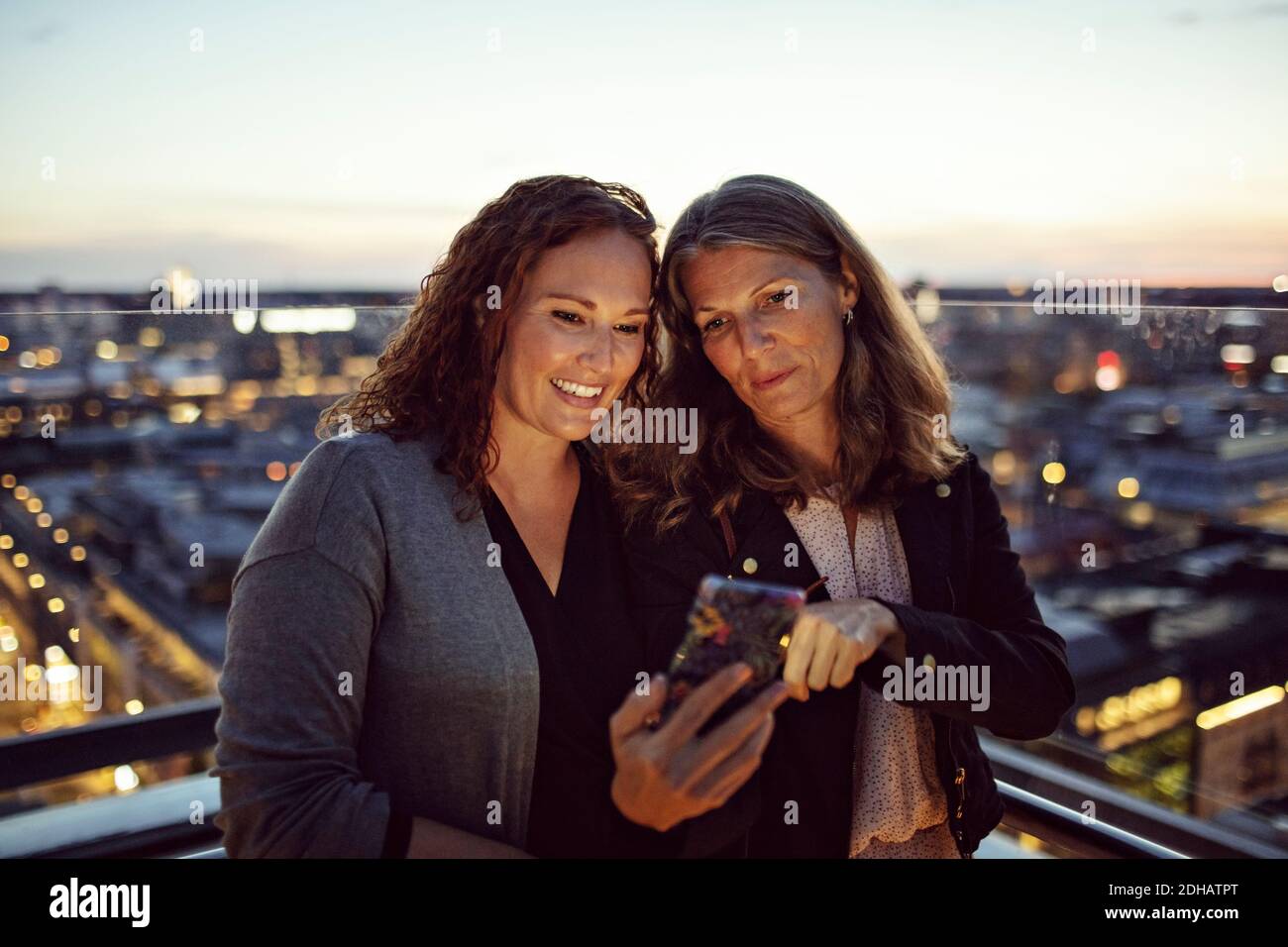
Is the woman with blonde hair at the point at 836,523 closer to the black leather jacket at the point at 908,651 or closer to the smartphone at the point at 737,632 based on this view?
the black leather jacket at the point at 908,651

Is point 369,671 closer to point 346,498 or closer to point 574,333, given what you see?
point 346,498

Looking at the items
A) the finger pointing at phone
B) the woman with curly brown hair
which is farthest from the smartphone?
the finger pointing at phone

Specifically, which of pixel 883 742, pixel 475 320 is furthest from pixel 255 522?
pixel 883 742

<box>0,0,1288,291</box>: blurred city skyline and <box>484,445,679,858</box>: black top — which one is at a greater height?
<box>0,0,1288,291</box>: blurred city skyline

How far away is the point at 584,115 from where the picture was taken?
2.35m

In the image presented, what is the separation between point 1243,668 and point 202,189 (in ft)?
13.3

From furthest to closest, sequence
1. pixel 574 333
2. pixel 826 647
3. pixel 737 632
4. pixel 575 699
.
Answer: pixel 574 333 → pixel 575 699 → pixel 826 647 → pixel 737 632

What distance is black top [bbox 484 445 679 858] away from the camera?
5.19 ft

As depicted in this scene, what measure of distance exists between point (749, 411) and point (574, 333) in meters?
0.55

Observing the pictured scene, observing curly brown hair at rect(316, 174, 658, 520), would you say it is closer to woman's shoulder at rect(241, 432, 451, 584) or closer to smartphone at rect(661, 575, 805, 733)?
woman's shoulder at rect(241, 432, 451, 584)

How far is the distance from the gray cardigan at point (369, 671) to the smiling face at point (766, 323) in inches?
26.9

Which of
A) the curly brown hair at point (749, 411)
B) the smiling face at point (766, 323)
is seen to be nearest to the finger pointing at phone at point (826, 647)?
the curly brown hair at point (749, 411)

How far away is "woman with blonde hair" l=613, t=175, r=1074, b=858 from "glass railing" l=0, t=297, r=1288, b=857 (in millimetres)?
388

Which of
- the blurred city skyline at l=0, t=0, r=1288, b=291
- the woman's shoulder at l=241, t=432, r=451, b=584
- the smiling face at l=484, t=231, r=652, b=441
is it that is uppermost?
the blurred city skyline at l=0, t=0, r=1288, b=291
